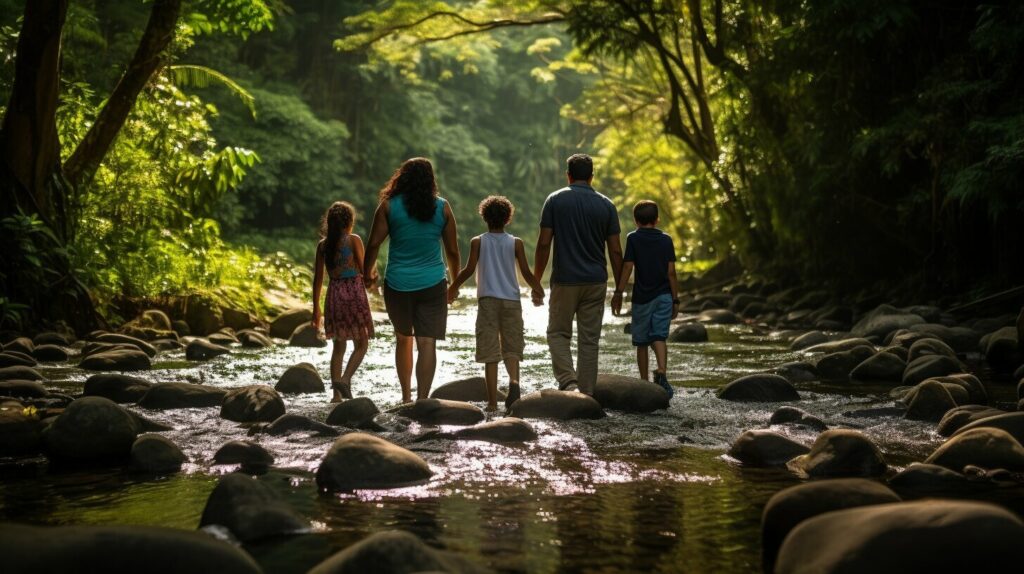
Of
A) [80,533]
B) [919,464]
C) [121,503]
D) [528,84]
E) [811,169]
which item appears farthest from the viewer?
[528,84]

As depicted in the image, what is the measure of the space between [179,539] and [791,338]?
1291 cm

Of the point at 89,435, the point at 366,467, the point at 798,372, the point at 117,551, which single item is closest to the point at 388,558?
the point at 117,551

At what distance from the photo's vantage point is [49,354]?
11398 millimetres

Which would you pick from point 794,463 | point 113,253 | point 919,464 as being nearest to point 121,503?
point 794,463

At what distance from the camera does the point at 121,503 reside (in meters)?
4.99

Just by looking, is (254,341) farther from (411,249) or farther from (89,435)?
(89,435)

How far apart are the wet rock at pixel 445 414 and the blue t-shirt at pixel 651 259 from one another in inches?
90.2

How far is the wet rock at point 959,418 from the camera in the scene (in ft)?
22.0

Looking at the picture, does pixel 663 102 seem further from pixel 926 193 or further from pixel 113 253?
pixel 113 253

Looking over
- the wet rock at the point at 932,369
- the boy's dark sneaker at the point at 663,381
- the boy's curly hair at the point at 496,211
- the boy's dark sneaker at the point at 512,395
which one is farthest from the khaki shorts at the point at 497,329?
the wet rock at the point at 932,369

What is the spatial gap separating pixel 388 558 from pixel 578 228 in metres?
4.92

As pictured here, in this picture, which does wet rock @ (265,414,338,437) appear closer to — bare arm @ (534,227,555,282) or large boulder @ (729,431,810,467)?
bare arm @ (534,227,555,282)

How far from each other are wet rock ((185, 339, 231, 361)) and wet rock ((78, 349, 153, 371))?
Answer: 1.21m

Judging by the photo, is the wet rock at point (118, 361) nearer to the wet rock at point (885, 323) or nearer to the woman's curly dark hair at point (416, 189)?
the woman's curly dark hair at point (416, 189)
